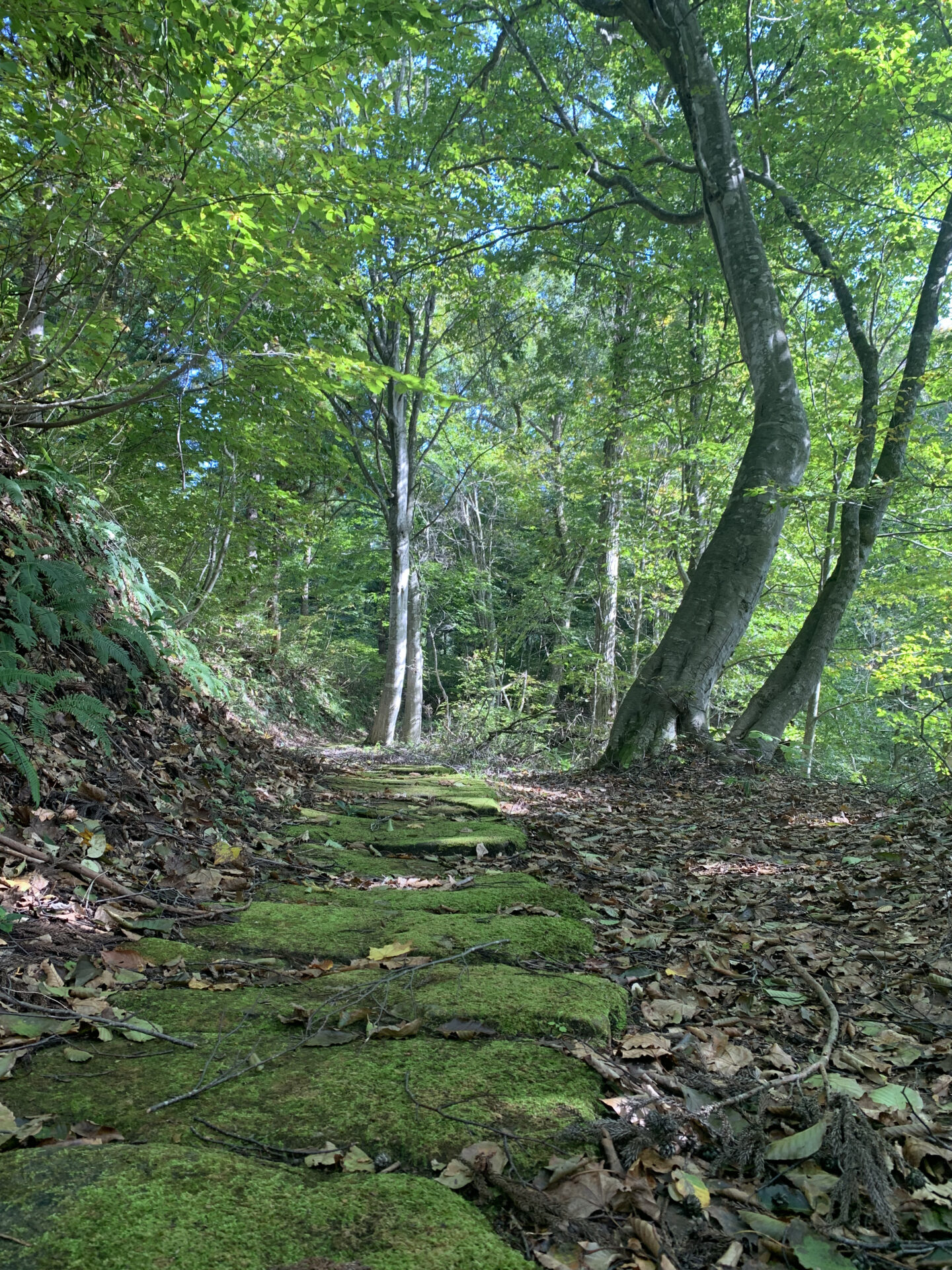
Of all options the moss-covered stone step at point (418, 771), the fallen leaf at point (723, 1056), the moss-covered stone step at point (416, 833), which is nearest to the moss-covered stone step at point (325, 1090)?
the fallen leaf at point (723, 1056)

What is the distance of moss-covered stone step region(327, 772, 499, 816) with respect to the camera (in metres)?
5.11

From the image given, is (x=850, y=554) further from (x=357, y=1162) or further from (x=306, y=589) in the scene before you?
(x=306, y=589)

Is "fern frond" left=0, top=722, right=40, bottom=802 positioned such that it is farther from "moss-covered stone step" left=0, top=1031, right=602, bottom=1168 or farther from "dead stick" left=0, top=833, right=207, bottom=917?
"moss-covered stone step" left=0, top=1031, right=602, bottom=1168

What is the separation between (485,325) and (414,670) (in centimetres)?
756

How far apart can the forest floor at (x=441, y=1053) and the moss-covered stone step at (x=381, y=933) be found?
0.04ft

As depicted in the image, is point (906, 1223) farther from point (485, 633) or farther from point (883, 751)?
point (883, 751)

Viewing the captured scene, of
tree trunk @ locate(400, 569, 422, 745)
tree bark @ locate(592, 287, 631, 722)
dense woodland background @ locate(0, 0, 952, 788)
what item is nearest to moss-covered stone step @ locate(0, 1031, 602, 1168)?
dense woodland background @ locate(0, 0, 952, 788)

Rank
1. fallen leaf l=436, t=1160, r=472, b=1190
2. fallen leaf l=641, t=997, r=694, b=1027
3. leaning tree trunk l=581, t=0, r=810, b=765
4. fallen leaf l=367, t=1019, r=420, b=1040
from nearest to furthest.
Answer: fallen leaf l=436, t=1160, r=472, b=1190 → fallen leaf l=367, t=1019, r=420, b=1040 → fallen leaf l=641, t=997, r=694, b=1027 → leaning tree trunk l=581, t=0, r=810, b=765

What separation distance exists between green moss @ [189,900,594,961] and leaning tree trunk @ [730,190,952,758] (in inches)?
244

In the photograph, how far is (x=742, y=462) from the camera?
7082 mm

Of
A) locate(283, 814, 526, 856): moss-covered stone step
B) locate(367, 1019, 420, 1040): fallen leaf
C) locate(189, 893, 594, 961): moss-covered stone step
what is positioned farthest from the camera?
locate(283, 814, 526, 856): moss-covered stone step

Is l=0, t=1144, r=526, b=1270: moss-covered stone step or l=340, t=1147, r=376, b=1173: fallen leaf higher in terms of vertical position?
l=0, t=1144, r=526, b=1270: moss-covered stone step

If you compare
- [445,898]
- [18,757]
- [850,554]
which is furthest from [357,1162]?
[850,554]

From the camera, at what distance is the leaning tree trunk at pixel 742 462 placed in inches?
267
